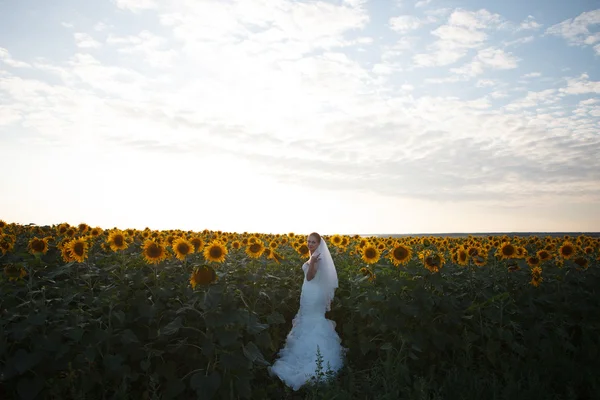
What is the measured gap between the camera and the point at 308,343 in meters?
7.78

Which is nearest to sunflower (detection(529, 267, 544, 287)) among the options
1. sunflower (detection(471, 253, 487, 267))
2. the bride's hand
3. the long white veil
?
sunflower (detection(471, 253, 487, 267))

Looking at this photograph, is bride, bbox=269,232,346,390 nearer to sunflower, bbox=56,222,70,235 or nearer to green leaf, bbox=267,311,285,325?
green leaf, bbox=267,311,285,325

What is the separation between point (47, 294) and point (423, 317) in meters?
5.86

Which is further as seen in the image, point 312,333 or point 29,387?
point 312,333

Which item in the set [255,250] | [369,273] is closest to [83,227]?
[255,250]

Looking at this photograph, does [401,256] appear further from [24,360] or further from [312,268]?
[24,360]

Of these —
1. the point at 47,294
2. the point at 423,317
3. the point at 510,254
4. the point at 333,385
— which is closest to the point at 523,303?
the point at 510,254

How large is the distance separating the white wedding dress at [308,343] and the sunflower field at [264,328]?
0.21 metres

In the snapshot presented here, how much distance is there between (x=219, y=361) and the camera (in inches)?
223

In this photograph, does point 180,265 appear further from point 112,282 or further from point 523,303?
point 523,303

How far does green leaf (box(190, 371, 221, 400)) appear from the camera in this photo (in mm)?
5328

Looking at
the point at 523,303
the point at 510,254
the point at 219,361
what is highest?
the point at 510,254

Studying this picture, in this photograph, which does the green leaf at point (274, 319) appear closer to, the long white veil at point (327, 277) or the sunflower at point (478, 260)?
the long white veil at point (327, 277)

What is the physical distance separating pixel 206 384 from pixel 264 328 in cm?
100
